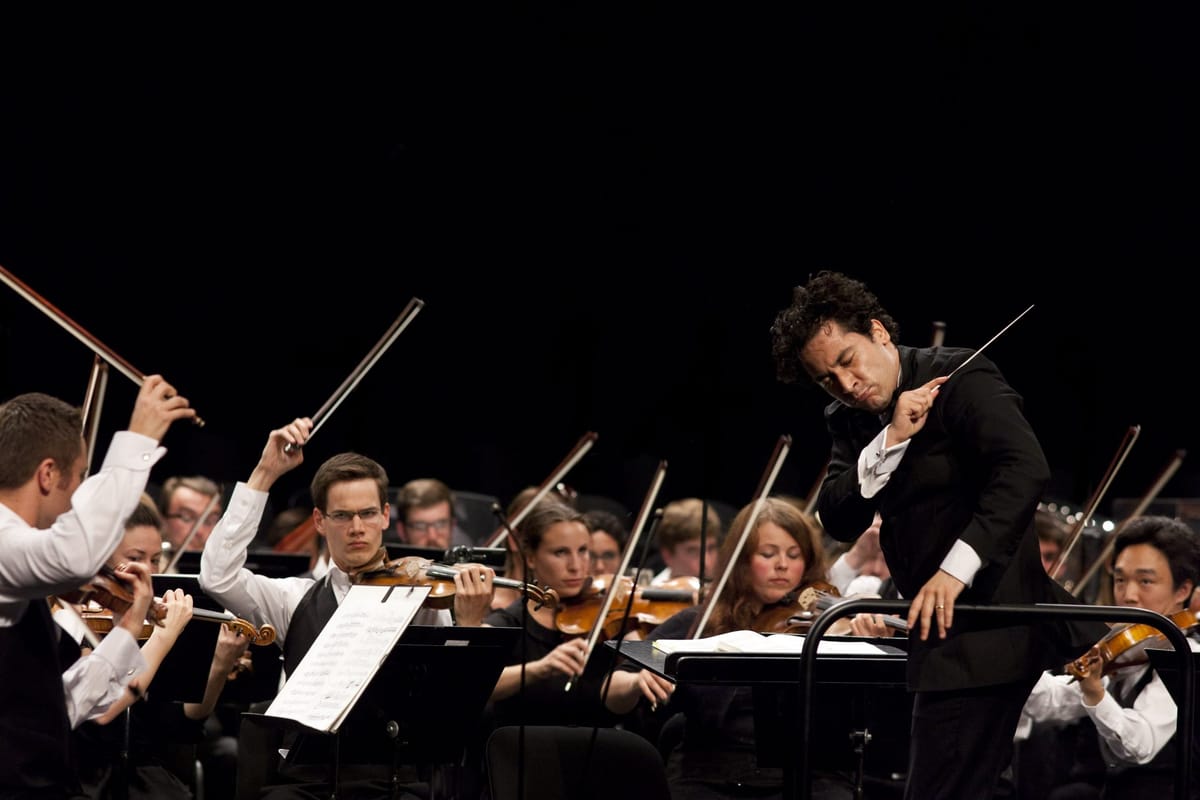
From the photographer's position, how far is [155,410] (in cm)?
223

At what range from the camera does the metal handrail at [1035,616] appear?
2.22m

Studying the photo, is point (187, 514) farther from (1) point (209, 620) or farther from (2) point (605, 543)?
(1) point (209, 620)

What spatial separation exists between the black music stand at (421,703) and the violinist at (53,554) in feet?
1.48

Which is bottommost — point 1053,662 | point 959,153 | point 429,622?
point 429,622

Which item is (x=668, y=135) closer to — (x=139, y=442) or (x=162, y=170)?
(x=162, y=170)

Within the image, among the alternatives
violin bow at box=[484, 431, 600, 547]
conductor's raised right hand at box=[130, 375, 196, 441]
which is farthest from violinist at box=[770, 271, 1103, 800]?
violin bow at box=[484, 431, 600, 547]

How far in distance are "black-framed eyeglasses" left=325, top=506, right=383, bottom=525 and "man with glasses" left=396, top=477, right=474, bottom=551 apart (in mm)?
1725

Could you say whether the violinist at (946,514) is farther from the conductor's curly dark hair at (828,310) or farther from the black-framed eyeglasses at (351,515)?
the black-framed eyeglasses at (351,515)

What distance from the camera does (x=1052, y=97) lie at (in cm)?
634

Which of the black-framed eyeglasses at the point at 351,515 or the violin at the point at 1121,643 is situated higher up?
the black-framed eyeglasses at the point at 351,515

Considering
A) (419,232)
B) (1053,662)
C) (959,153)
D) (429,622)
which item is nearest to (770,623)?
(429,622)

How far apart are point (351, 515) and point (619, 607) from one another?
102cm

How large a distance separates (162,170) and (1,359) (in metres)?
1.24

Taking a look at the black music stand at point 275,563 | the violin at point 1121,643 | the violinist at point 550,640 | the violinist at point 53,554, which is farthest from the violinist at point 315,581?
the violin at point 1121,643
